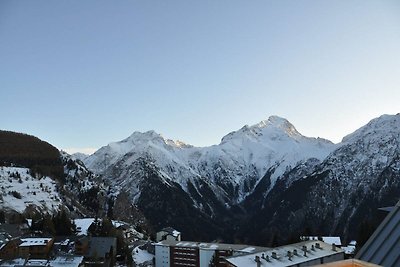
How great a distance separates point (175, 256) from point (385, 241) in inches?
3447

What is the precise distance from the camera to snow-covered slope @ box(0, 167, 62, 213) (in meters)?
125

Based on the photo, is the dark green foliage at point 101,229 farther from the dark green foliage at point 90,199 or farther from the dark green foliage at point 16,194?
the dark green foliage at point 90,199

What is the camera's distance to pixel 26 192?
13662cm

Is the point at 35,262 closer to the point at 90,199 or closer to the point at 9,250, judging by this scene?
the point at 9,250

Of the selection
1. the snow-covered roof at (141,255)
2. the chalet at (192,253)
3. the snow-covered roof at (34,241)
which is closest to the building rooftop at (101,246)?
the snow-covered roof at (34,241)

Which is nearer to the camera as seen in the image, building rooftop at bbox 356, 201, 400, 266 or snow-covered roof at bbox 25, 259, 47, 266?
building rooftop at bbox 356, 201, 400, 266

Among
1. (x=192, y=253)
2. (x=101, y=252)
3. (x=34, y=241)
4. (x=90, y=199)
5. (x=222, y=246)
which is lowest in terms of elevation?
(x=192, y=253)

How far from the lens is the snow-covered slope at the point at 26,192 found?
410ft

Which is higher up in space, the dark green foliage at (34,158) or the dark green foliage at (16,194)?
the dark green foliage at (34,158)

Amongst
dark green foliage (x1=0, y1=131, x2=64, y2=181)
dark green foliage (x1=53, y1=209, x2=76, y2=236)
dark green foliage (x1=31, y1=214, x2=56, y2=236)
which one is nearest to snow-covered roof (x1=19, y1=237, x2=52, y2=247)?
dark green foliage (x1=31, y1=214, x2=56, y2=236)

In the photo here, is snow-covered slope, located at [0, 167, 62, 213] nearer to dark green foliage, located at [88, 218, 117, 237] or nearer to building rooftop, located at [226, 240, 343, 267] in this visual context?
dark green foliage, located at [88, 218, 117, 237]

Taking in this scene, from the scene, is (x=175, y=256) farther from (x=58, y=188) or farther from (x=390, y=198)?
(x=390, y=198)

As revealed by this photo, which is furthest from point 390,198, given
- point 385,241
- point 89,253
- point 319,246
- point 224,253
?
point 385,241

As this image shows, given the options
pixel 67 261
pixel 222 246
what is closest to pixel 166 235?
pixel 222 246
